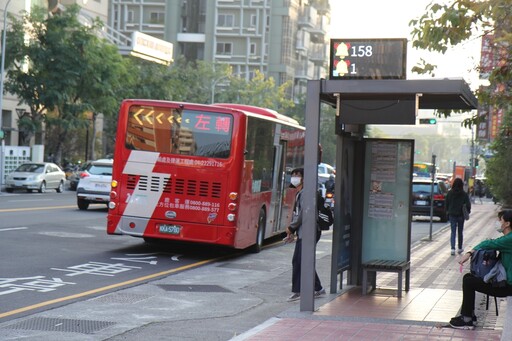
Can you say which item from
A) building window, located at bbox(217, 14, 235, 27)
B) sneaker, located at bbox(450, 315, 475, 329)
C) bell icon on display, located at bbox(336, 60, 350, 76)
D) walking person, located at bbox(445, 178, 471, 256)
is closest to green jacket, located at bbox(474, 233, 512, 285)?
sneaker, located at bbox(450, 315, 475, 329)

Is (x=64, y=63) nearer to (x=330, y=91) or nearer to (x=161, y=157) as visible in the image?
(x=161, y=157)

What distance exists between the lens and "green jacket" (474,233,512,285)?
10039mm

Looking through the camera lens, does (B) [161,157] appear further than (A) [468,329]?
Yes

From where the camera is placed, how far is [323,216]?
1293 cm

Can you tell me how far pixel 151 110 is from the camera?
18766mm

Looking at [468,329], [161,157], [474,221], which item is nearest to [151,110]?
[161,157]

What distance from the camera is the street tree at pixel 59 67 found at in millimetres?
49219

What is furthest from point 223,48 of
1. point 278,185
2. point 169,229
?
point 169,229

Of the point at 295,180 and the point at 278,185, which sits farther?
the point at 278,185

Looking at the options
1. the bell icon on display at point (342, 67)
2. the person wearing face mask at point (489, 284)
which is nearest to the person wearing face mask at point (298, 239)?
the bell icon on display at point (342, 67)

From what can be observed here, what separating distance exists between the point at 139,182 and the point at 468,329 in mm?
9411

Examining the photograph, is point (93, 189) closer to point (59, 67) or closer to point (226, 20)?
point (59, 67)

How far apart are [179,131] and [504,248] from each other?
9664 mm

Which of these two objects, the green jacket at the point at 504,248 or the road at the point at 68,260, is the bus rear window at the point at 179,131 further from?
the green jacket at the point at 504,248
